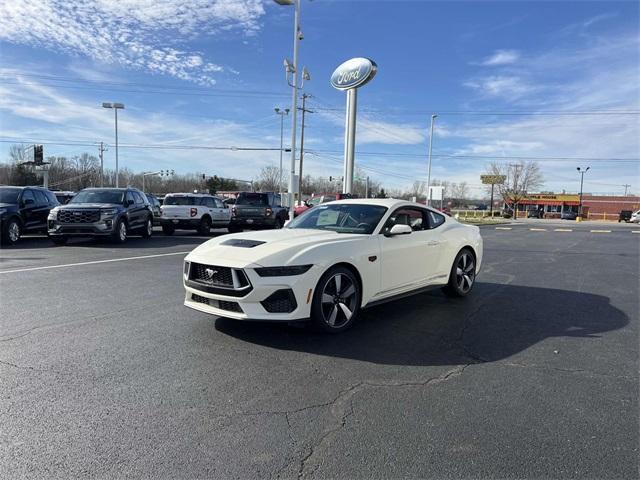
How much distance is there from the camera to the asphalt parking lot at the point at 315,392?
2.68m

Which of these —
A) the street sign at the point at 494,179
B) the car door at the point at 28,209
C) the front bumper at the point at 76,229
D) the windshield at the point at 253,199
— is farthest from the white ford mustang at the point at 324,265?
the street sign at the point at 494,179

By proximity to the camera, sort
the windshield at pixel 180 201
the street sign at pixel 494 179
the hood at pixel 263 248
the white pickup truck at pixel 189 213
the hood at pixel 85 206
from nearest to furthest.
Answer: the hood at pixel 263 248, the hood at pixel 85 206, the white pickup truck at pixel 189 213, the windshield at pixel 180 201, the street sign at pixel 494 179

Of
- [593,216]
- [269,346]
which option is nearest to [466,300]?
[269,346]

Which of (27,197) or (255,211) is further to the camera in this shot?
(255,211)

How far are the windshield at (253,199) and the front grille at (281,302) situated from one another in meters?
15.6

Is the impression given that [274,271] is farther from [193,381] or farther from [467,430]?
[467,430]

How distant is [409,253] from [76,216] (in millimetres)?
10782

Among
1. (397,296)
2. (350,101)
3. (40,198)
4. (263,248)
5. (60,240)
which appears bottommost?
(60,240)

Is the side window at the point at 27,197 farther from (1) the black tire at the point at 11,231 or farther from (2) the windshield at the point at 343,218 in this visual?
(2) the windshield at the point at 343,218

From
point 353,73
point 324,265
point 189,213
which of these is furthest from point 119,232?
point 353,73

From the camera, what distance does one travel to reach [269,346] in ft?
15.0

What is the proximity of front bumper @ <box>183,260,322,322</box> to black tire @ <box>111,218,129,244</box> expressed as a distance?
1024 cm

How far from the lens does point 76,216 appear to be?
12953mm

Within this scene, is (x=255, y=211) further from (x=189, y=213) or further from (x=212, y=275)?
(x=212, y=275)
